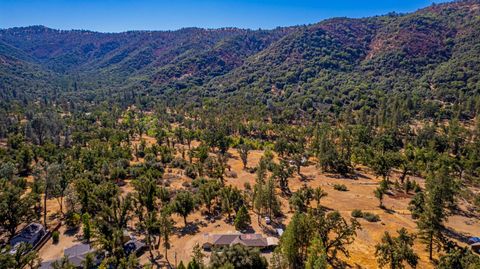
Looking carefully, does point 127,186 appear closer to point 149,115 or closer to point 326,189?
point 326,189

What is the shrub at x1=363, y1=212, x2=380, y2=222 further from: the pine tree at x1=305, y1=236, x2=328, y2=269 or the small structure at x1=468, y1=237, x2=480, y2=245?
the pine tree at x1=305, y1=236, x2=328, y2=269

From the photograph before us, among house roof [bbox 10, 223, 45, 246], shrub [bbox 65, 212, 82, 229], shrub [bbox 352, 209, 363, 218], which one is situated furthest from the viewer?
shrub [bbox 352, 209, 363, 218]

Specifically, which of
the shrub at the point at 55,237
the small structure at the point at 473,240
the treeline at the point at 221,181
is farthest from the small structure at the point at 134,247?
the small structure at the point at 473,240

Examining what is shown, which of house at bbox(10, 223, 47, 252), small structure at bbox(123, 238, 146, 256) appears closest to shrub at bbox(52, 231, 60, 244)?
house at bbox(10, 223, 47, 252)

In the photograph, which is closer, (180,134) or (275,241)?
(275,241)

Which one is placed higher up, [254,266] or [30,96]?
[30,96]

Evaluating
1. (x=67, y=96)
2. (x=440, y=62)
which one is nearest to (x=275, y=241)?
(x=440, y=62)

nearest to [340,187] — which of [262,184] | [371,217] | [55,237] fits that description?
[371,217]

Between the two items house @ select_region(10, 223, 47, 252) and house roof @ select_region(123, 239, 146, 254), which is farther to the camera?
house @ select_region(10, 223, 47, 252)
